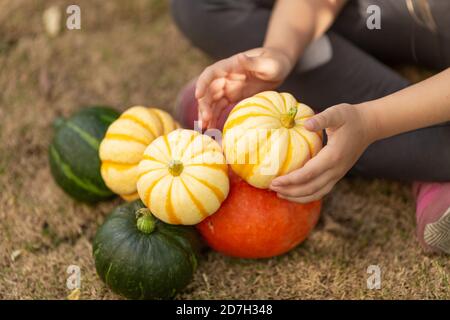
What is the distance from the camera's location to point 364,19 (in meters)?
1.95

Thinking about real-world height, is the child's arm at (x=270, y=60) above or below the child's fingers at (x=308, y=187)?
above

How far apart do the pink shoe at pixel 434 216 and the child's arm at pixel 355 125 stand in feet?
0.74

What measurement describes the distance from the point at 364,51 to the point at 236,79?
0.67 meters

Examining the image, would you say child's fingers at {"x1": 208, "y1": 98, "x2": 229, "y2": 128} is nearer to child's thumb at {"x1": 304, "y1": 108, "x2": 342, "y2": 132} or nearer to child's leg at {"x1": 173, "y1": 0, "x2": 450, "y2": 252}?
child's leg at {"x1": 173, "y1": 0, "x2": 450, "y2": 252}

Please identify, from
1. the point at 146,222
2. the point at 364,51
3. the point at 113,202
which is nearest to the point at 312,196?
the point at 146,222

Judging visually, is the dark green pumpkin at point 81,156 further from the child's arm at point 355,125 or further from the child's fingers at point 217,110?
the child's arm at point 355,125

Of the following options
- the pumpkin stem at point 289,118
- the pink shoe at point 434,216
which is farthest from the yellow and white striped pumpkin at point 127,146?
the pink shoe at point 434,216

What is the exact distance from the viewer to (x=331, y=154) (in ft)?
4.58

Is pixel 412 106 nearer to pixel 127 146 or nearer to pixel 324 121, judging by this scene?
pixel 324 121

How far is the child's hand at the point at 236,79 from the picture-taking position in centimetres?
156

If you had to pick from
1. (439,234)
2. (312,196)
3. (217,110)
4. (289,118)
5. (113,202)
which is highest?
(289,118)

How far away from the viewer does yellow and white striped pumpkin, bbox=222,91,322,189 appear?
4.61 ft
